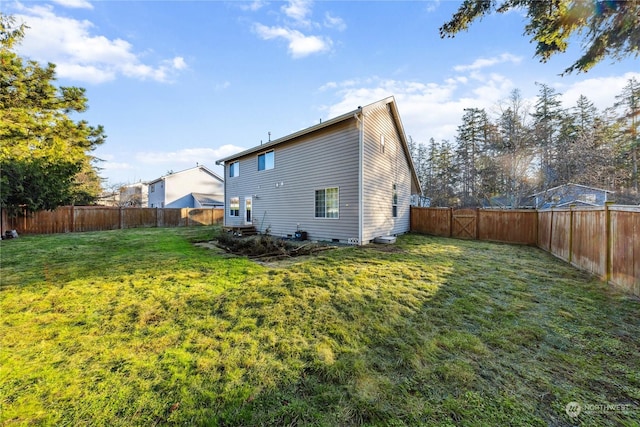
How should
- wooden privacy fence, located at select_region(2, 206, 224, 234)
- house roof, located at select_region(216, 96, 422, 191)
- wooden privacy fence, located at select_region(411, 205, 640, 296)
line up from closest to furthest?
wooden privacy fence, located at select_region(411, 205, 640, 296) → house roof, located at select_region(216, 96, 422, 191) → wooden privacy fence, located at select_region(2, 206, 224, 234)

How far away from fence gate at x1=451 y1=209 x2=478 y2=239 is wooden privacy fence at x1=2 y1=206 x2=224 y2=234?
18404 mm

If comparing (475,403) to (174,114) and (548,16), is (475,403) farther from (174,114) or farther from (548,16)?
(174,114)

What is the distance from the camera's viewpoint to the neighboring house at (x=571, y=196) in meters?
16.3

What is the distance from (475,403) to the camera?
205 centimetres

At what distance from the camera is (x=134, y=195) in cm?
3234

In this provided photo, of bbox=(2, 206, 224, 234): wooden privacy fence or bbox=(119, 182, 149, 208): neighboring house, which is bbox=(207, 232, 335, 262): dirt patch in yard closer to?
bbox=(2, 206, 224, 234): wooden privacy fence

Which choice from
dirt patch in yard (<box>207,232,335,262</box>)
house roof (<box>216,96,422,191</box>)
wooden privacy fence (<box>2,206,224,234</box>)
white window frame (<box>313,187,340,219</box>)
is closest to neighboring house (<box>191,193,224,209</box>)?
wooden privacy fence (<box>2,206,224,234</box>)

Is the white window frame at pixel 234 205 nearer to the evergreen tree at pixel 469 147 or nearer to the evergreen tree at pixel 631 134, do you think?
the evergreen tree at pixel 469 147

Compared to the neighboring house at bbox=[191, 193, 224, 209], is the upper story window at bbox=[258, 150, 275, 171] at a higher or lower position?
higher

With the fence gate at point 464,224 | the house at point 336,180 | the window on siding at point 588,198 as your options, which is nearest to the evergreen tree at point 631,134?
the window on siding at point 588,198

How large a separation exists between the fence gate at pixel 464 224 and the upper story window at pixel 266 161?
976 centimetres

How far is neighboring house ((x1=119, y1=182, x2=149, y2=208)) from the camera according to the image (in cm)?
3181

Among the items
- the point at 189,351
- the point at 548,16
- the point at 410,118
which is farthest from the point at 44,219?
the point at 410,118

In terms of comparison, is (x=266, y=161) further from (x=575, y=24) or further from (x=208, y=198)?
(x=208, y=198)
